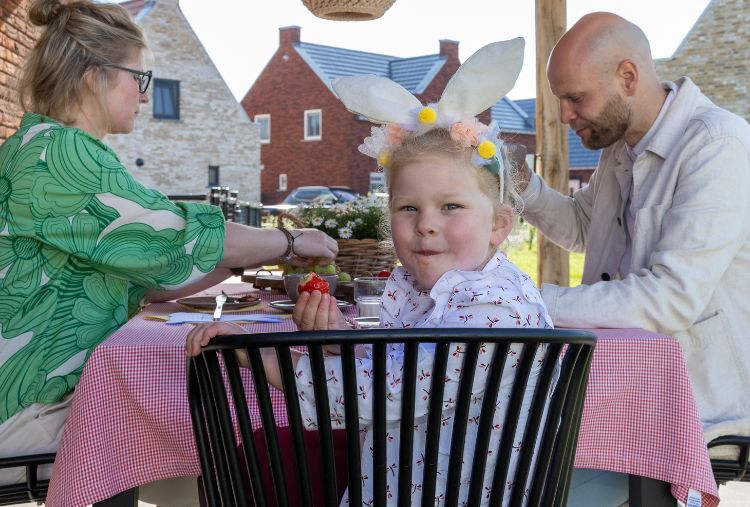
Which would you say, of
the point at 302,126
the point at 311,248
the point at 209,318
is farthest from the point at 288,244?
the point at 302,126

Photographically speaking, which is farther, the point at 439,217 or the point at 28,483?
the point at 28,483

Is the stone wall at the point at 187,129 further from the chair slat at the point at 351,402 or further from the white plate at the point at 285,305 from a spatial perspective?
the chair slat at the point at 351,402

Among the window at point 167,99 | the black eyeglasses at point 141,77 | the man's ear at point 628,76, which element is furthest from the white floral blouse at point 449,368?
the window at point 167,99

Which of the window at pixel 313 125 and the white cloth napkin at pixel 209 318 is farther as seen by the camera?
the window at pixel 313 125

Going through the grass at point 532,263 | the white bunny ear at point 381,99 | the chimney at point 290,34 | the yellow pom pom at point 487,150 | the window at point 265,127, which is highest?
the chimney at point 290,34

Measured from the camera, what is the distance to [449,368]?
4.39ft

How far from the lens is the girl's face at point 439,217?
5.53 ft

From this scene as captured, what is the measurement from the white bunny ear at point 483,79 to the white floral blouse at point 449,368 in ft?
1.01

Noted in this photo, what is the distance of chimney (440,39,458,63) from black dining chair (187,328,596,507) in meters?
39.1

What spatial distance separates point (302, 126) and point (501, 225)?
124 feet

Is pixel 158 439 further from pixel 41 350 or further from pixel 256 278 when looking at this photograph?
pixel 256 278

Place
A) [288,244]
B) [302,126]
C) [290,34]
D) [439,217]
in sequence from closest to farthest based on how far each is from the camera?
[439,217] < [288,244] < [302,126] < [290,34]

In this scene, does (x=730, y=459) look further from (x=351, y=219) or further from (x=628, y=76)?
(x=351, y=219)

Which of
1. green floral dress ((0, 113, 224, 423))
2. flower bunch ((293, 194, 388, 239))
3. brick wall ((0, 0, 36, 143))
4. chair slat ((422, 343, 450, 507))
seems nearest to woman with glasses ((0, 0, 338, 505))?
green floral dress ((0, 113, 224, 423))
